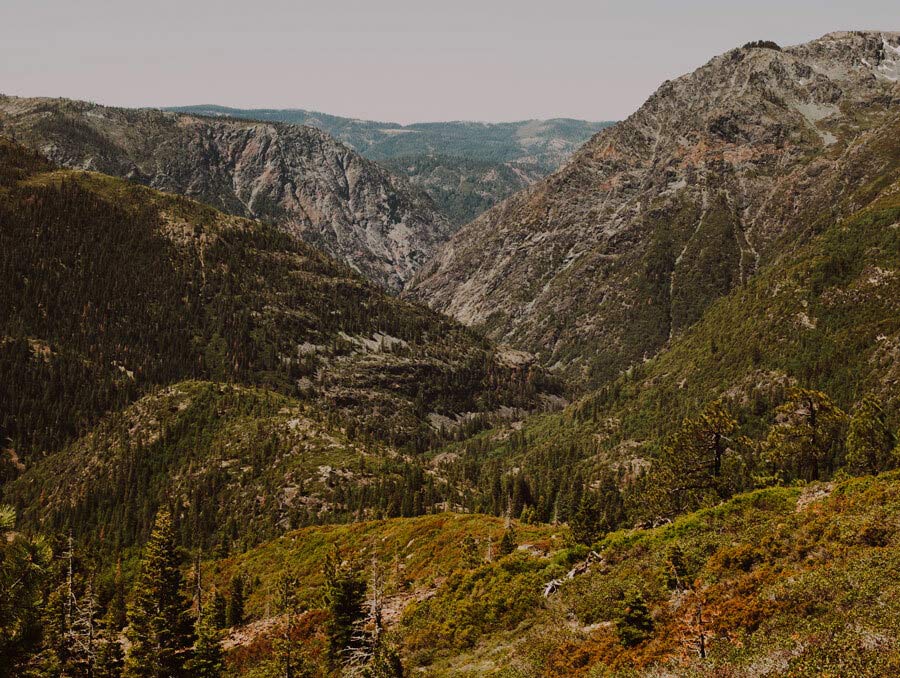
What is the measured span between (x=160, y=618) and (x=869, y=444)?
94128 mm

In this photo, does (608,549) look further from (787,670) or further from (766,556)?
(787,670)

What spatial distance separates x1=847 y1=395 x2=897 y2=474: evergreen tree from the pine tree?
9097 cm

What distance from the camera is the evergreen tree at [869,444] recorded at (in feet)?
291

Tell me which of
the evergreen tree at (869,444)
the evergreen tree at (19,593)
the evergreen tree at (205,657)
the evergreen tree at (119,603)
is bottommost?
the evergreen tree at (119,603)

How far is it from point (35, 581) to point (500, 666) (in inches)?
1258

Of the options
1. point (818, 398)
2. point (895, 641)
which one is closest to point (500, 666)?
point (895, 641)

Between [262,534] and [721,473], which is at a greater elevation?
[721,473]

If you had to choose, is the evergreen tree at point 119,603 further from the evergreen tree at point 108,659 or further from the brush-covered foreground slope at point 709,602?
the brush-covered foreground slope at point 709,602

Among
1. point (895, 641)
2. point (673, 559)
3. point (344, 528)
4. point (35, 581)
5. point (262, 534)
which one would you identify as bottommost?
point (262, 534)

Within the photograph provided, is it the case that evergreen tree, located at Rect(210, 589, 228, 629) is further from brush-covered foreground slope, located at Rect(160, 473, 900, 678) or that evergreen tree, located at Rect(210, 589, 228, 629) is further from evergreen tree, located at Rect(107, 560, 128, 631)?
evergreen tree, located at Rect(107, 560, 128, 631)

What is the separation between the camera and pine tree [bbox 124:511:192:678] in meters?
58.4

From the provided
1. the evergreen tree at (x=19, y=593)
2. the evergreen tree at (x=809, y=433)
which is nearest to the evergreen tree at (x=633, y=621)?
the evergreen tree at (x=19, y=593)

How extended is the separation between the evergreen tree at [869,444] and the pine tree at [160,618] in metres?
91.0

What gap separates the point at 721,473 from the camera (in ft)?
260
